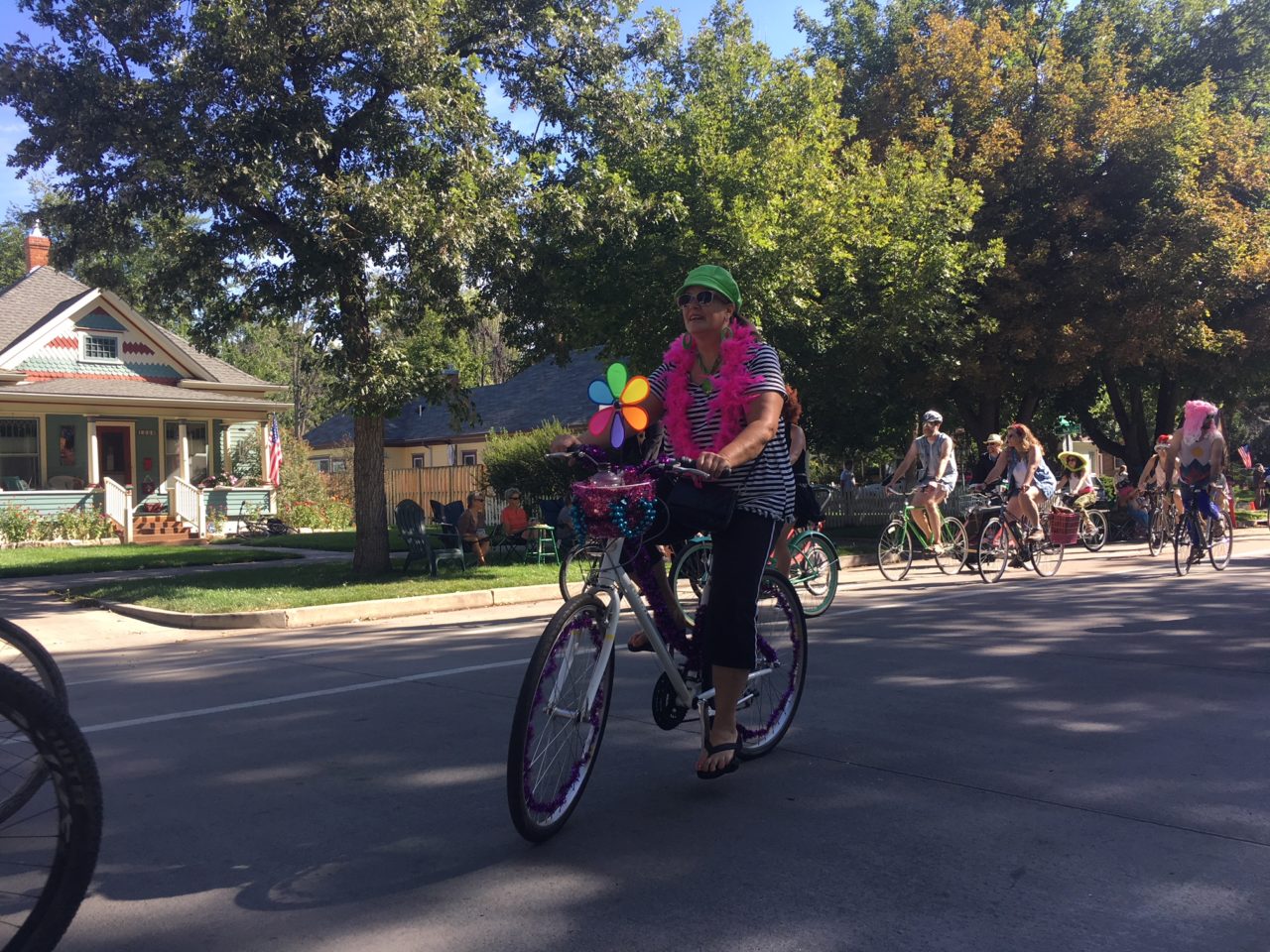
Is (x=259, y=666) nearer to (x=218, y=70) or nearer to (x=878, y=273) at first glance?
(x=218, y=70)

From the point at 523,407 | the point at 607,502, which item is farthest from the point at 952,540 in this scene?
the point at 523,407

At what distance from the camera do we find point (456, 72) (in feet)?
44.9

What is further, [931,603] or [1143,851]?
[931,603]

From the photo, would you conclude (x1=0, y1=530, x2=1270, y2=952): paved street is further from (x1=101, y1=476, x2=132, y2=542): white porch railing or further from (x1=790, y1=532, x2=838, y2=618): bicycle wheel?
(x1=101, y1=476, x2=132, y2=542): white porch railing

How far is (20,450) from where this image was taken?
81.0 feet

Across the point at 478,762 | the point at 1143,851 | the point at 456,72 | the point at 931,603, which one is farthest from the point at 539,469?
the point at 1143,851

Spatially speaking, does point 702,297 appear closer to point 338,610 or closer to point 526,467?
point 338,610

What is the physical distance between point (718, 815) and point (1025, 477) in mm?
10188

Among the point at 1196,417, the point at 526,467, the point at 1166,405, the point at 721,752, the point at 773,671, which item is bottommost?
the point at 721,752

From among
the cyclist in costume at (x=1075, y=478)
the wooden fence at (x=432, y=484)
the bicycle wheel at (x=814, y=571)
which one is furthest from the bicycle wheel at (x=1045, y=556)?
the wooden fence at (x=432, y=484)

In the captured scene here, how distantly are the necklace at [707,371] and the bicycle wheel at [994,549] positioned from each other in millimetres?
9358

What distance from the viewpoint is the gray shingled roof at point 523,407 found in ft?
112

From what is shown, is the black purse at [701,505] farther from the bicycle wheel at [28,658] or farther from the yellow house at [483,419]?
the yellow house at [483,419]

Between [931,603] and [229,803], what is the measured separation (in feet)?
25.3
